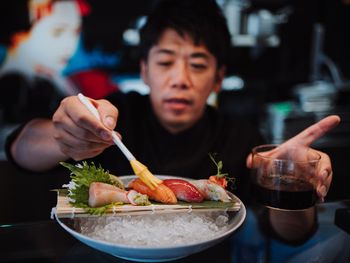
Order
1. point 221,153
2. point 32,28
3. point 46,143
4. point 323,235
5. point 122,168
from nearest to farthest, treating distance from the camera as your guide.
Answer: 1. point 323,235
2. point 46,143
3. point 122,168
4. point 221,153
5. point 32,28

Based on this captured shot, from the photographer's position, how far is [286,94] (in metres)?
3.37

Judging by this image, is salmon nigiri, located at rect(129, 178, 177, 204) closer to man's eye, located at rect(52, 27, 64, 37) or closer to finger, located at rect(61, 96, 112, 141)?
finger, located at rect(61, 96, 112, 141)

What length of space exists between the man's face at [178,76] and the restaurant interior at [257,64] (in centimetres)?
118

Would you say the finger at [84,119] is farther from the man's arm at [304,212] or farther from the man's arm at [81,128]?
the man's arm at [304,212]

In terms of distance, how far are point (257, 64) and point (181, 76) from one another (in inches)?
83.9

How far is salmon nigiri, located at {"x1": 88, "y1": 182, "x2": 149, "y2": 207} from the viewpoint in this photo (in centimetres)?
79

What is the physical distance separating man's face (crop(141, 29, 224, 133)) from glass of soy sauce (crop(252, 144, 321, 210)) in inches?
16.1

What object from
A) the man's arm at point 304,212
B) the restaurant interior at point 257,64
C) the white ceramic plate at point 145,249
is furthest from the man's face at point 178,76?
the restaurant interior at point 257,64

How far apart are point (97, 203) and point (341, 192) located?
86 centimetres

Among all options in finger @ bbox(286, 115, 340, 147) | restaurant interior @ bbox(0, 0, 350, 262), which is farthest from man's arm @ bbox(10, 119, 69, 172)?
restaurant interior @ bbox(0, 0, 350, 262)

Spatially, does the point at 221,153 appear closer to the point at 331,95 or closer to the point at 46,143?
the point at 46,143

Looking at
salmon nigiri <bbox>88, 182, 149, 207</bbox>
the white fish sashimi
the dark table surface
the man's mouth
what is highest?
the man's mouth

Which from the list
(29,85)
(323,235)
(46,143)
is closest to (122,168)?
(46,143)

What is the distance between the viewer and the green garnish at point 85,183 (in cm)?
78
